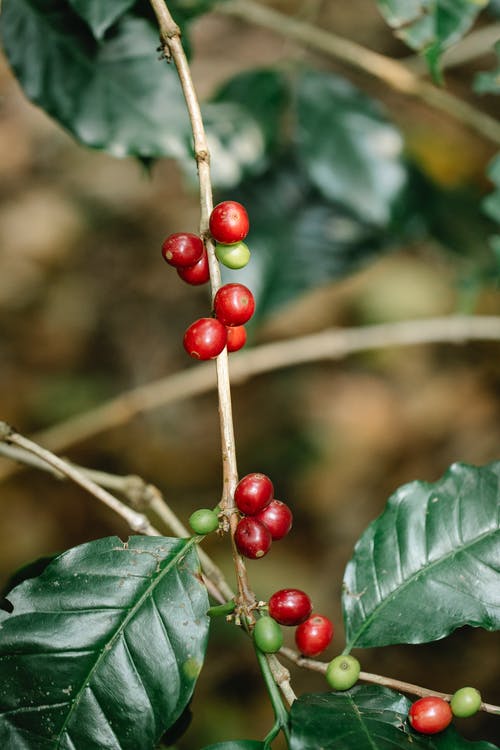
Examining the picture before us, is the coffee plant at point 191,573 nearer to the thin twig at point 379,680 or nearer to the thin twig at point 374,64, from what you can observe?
the thin twig at point 379,680

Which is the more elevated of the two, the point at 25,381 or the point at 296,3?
the point at 296,3

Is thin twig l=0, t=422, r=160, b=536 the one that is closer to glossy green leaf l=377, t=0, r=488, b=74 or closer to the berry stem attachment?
the berry stem attachment

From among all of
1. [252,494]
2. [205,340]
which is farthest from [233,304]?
[252,494]

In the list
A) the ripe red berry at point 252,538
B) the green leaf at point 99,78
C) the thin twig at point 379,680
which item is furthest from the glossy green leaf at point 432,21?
the thin twig at point 379,680

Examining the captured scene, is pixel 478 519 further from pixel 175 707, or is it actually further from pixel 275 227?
pixel 275 227

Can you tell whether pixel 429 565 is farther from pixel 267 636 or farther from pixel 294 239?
pixel 294 239

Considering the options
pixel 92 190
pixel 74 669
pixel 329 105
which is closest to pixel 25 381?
pixel 92 190

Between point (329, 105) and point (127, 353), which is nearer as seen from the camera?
point (329, 105)
